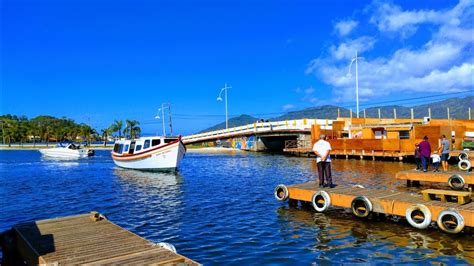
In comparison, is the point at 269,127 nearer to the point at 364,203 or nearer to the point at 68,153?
A: the point at 68,153

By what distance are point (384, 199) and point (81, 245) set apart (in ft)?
31.7

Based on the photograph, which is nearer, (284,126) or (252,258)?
(252,258)

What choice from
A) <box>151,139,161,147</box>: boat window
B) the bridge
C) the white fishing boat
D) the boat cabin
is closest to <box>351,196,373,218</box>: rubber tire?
the white fishing boat

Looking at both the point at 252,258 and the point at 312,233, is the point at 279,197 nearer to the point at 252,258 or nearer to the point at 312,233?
the point at 312,233

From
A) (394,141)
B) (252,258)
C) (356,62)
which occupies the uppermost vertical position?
(356,62)

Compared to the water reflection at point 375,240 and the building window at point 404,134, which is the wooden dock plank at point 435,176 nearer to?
the water reflection at point 375,240

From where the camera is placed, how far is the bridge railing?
2276 inches

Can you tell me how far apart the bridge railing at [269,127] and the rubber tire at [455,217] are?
41.3 metres

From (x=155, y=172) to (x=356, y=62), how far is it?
34.8m

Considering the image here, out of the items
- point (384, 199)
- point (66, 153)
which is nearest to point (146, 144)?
point (384, 199)

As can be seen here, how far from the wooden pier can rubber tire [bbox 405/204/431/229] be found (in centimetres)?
778

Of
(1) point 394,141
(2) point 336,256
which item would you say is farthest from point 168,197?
(1) point 394,141

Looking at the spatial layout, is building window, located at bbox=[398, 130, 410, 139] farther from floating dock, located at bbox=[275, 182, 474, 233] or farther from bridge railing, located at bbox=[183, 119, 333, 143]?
floating dock, located at bbox=[275, 182, 474, 233]

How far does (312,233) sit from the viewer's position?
40.1ft
